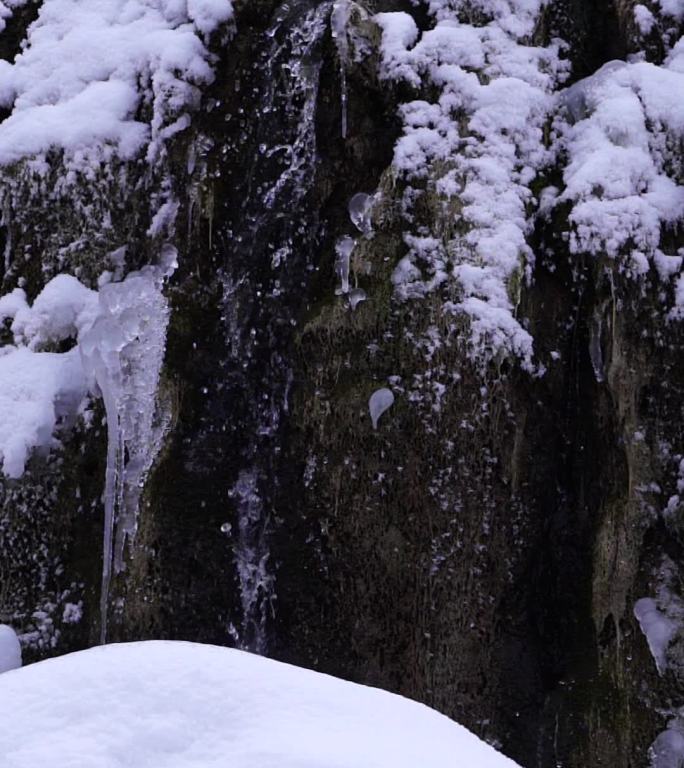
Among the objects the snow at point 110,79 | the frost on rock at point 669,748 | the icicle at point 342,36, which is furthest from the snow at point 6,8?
the frost on rock at point 669,748

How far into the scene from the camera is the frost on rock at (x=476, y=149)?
4.27 metres

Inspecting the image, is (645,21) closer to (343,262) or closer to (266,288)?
(343,262)

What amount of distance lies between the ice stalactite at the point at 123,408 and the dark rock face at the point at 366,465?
7cm

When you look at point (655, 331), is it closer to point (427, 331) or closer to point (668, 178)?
point (668, 178)

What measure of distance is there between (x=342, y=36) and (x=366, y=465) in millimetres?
1781

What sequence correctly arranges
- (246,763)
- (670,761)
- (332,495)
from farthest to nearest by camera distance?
(332,495) < (670,761) < (246,763)

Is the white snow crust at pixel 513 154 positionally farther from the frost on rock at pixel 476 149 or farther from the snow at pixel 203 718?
the snow at pixel 203 718

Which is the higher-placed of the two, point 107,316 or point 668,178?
point 668,178

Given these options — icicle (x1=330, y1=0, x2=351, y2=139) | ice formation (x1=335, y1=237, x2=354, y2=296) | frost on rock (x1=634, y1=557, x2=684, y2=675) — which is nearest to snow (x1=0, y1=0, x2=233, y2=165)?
icicle (x1=330, y1=0, x2=351, y2=139)

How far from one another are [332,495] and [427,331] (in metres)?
0.77

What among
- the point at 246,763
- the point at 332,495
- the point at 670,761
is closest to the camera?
the point at 246,763

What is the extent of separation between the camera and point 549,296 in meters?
4.41

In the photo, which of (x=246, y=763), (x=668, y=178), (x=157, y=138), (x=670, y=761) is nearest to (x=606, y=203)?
(x=668, y=178)

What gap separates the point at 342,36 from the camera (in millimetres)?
4531
